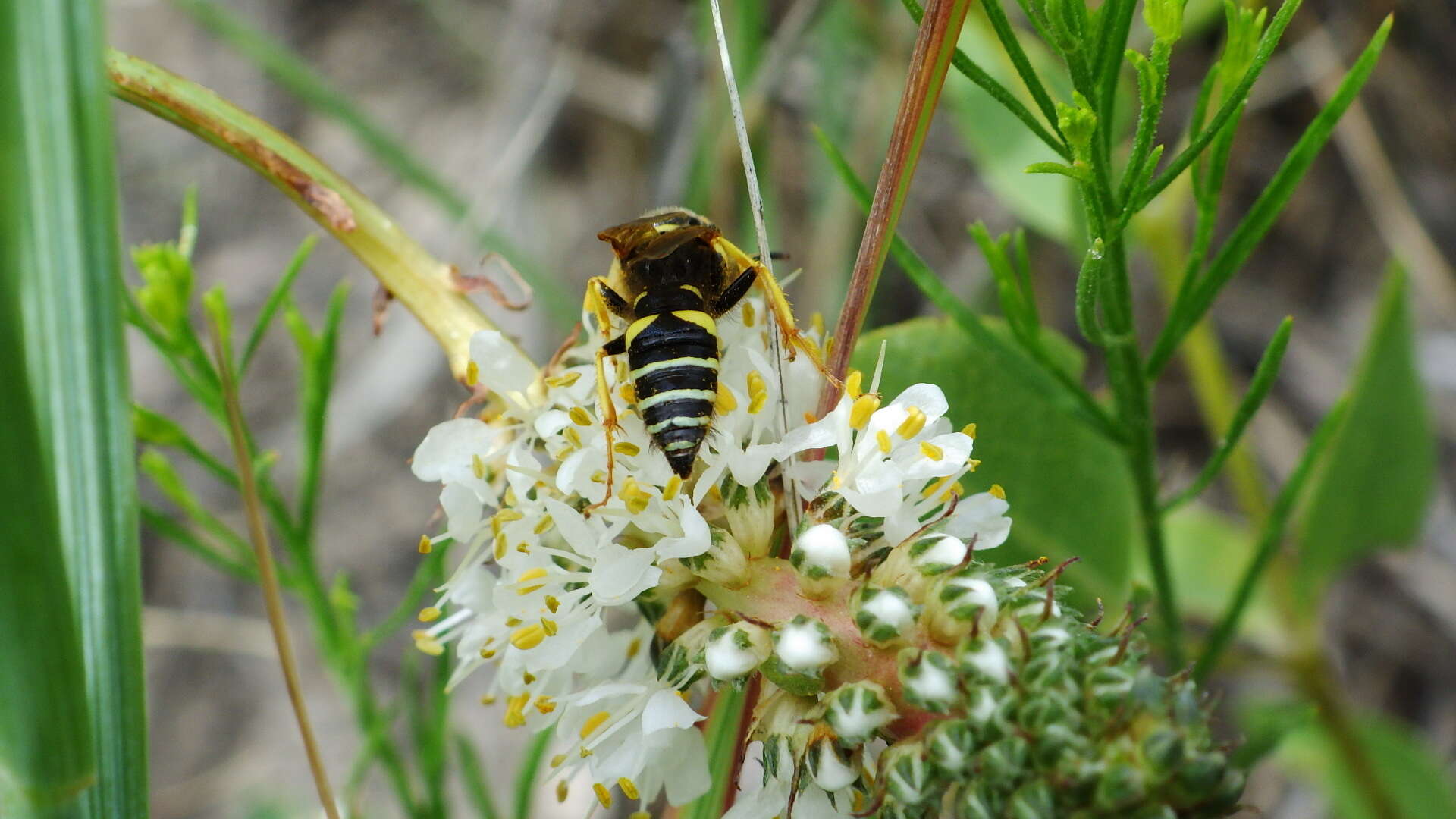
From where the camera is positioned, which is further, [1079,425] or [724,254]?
[1079,425]

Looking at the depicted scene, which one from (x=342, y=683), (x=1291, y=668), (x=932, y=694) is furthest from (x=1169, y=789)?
(x=1291, y=668)

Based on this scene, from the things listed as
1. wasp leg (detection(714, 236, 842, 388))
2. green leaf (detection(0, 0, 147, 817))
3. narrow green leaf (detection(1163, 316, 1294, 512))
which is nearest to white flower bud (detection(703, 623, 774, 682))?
wasp leg (detection(714, 236, 842, 388))

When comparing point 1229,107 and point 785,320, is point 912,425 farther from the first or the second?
point 1229,107

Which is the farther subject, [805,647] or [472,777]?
[472,777]

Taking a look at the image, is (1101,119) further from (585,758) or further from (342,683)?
(342,683)

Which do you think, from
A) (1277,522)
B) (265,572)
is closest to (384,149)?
(265,572)
